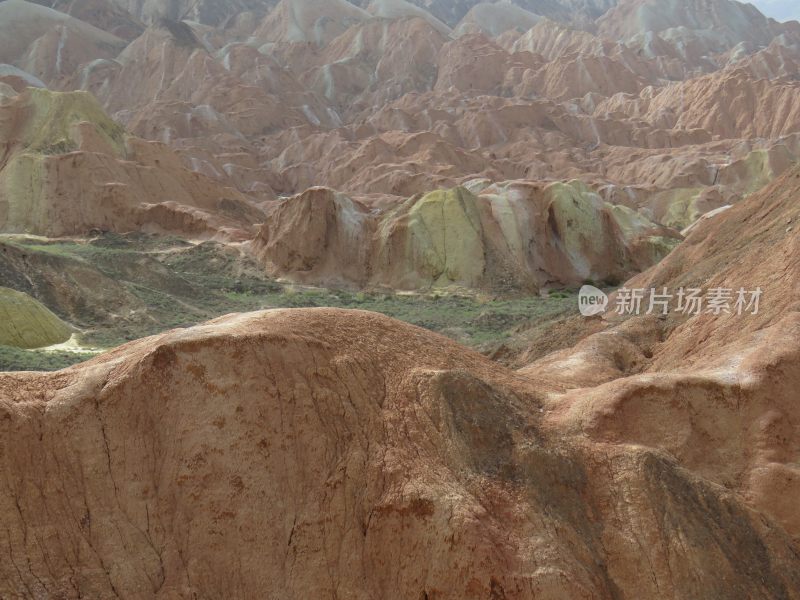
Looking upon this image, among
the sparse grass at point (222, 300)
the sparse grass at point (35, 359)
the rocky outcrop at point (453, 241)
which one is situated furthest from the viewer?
the rocky outcrop at point (453, 241)

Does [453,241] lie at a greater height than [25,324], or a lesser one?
greater

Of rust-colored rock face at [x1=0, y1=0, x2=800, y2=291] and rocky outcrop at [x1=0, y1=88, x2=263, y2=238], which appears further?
rocky outcrop at [x1=0, y1=88, x2=263, y2=238]

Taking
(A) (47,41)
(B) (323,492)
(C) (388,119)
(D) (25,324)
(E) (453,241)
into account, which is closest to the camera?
(B) (323,492)

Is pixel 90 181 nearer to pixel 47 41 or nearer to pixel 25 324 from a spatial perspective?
pixel 25 324

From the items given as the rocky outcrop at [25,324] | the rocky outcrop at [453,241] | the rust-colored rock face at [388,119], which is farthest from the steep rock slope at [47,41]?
the rocky outcrop at [25,324]

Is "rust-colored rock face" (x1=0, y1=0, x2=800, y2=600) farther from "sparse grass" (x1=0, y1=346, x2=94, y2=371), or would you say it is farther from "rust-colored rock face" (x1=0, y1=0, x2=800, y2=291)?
"sparse grass" (x1=0, y1=346, x2=94, y2=371)

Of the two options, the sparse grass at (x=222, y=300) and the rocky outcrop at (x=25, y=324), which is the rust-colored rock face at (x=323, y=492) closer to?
the sparse grass at (x=222, y=300)

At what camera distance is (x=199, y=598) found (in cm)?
716

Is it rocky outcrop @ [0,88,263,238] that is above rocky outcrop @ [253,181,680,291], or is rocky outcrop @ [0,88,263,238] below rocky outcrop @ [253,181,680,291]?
above

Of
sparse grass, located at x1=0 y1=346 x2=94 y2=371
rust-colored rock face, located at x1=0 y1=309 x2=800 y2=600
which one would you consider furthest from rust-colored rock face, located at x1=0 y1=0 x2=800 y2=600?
sparse grass, located at x1=0 y1=346 x2=94 y2=371

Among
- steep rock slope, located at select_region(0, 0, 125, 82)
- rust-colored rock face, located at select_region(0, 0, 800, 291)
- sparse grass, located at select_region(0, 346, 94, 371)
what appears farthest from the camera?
steep rock slope, located at select_region(0, 0, 125, 82)

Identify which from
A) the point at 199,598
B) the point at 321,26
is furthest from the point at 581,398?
the point at 321,26

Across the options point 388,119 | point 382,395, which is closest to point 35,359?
point 382,395

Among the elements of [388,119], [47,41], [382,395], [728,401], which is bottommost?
[728,401]
